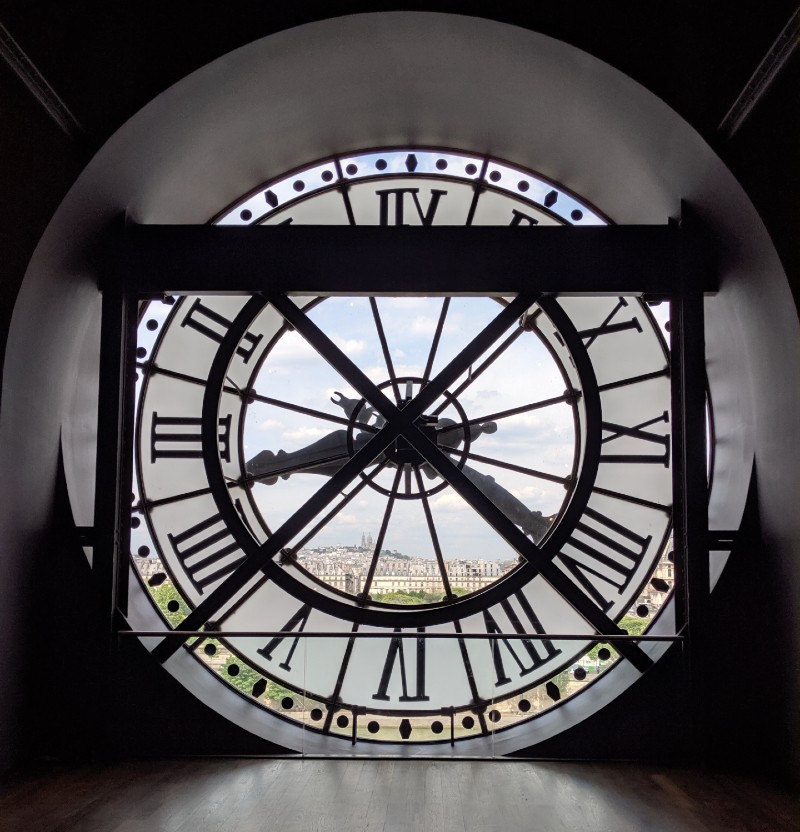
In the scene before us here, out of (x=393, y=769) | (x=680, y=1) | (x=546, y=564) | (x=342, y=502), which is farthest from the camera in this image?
(x=342, y=502)

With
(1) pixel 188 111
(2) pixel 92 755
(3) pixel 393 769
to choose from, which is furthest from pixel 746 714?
(1) pixel 188 111

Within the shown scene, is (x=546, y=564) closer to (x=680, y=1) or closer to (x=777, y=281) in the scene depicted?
(x=777, y=281)

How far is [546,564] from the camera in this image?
3809 millimetres

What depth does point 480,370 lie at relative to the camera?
4.42 metres

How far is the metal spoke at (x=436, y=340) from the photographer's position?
4.50 meters

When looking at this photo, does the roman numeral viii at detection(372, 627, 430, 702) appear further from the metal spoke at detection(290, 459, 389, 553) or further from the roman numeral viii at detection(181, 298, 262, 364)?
the roman numeral viii at detection(181, 298, 262, 364)

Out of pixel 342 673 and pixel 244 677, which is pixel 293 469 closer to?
pixel 244 677

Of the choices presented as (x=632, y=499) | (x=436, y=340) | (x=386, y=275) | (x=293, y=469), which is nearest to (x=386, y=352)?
(x=436, y=340)

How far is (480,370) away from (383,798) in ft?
7.45


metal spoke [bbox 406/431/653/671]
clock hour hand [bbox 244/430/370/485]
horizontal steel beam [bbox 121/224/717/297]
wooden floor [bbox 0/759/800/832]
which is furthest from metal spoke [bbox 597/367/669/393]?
wooden floor [bbox 0/759/800/832]

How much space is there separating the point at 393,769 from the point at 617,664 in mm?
1286

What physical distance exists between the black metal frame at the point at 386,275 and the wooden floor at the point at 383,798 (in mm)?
684

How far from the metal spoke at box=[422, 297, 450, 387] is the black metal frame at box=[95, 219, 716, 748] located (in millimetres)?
589

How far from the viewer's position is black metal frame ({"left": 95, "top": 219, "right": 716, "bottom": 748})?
3.82 meters
